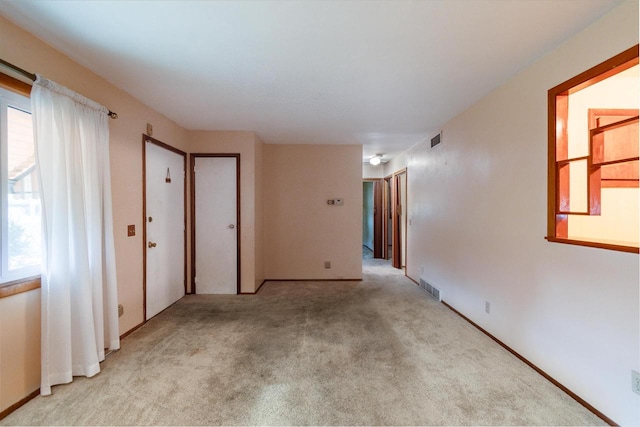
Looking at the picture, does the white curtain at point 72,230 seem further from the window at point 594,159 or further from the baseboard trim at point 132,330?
the window at point 594,159

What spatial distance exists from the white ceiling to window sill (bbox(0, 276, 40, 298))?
167 centimetres

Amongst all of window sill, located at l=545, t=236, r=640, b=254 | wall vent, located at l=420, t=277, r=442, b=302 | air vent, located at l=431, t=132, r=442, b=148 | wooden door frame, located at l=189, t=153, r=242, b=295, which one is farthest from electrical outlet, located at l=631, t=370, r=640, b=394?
wooden door frame, located at l=189, t=153, r=242, b=295

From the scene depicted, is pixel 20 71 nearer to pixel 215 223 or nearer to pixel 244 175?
pixel 244 175

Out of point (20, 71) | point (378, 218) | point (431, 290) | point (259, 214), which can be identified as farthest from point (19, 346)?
point (378, 218)

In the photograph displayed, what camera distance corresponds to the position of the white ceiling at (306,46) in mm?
1616

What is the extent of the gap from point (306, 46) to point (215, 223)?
302 centimetres

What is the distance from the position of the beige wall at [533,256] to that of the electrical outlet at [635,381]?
0.03 meters

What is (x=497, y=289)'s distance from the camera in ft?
8.61

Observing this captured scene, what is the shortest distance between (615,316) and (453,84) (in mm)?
2120

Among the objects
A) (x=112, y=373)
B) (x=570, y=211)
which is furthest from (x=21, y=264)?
(x=570, y=211)

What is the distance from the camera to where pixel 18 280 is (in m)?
1.81

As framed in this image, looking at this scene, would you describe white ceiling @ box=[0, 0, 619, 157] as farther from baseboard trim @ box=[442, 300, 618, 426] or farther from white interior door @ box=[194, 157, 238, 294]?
→ baseboard trim @ box=[442, 300, 618, 426]

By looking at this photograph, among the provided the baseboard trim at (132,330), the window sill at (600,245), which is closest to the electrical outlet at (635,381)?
the window sill at (600,245)

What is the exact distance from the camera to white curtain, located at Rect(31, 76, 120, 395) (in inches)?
73.4
